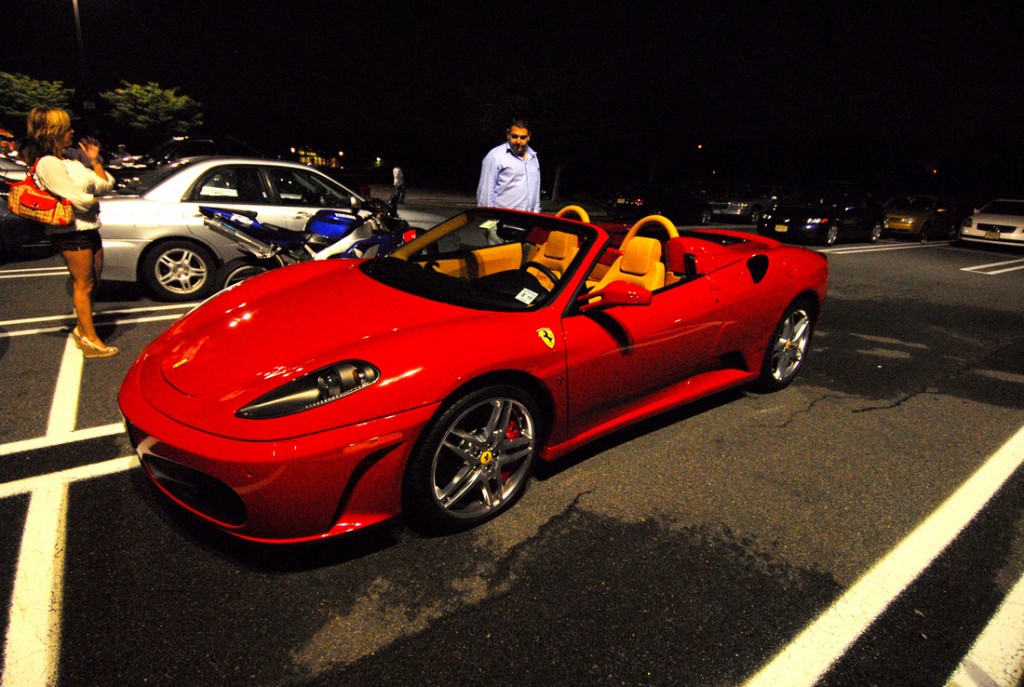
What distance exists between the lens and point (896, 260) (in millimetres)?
12320


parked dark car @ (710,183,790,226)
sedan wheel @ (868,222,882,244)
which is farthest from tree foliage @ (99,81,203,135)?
sedan wheel @ (868,222,882,244)

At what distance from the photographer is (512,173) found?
5480 mm

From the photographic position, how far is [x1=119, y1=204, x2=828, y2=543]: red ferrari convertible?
6.38 ft

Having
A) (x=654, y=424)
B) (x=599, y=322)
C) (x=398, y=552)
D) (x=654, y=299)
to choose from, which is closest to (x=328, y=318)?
(x=398, y=552)

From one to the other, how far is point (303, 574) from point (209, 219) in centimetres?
415

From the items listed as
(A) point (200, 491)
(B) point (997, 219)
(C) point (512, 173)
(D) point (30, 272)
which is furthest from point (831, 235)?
(D) point (30, 272)

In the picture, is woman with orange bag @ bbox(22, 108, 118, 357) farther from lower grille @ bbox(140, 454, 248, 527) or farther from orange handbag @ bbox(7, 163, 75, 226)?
lower grille @ bbox(140, 454, 248, 527)

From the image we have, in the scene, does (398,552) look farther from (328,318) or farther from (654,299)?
(654,299)

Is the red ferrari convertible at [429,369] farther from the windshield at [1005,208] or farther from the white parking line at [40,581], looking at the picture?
the windshield at [1005,208]

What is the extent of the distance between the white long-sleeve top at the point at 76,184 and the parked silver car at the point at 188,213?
1335 mm

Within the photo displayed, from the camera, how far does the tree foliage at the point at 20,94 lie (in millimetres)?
30281

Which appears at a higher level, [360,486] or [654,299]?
[654,299]

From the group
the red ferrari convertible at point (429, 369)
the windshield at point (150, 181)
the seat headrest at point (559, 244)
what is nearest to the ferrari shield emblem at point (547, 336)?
the red ferrari convertible at point (429, 369)

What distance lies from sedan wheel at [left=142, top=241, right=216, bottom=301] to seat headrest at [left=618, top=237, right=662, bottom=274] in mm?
3986
